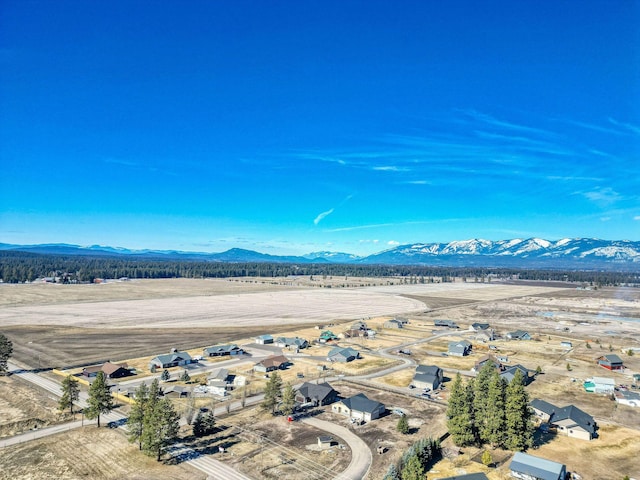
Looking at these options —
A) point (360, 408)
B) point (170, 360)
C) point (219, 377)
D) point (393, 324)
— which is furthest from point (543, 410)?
point (393, 324)

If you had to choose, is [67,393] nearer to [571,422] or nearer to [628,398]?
[571,422]

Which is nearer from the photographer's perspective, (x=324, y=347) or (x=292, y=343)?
(x=292, y=343)

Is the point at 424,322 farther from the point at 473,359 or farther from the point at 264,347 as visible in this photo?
the point at 264,347

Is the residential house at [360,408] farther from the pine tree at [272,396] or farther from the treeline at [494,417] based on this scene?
the treeline at [494,417]

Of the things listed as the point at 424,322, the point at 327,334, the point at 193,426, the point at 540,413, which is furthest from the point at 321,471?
the point at 424,322

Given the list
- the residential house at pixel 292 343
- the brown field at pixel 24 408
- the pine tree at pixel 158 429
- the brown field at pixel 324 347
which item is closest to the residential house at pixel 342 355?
the brown field at pixel 324 347

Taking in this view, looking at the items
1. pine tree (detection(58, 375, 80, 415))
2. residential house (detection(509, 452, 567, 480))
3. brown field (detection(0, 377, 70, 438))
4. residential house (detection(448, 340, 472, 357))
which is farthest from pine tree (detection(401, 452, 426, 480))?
residential house (detection(448, 340, 472, 357))
